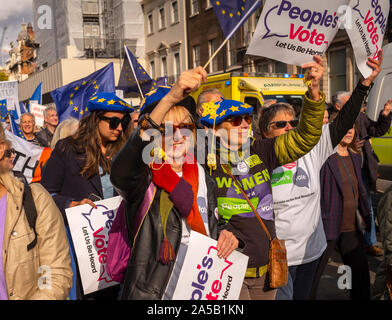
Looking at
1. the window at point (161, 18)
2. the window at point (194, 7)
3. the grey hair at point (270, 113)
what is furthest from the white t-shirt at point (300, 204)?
the window at point (161, 18)

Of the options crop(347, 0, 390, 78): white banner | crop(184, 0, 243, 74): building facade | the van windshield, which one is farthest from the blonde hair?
crop(184, 0, 243, 74): building facade

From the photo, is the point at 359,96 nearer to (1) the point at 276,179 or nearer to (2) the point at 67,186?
(1) the point at 276,179

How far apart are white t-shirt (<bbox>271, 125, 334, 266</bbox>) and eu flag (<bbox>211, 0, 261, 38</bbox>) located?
3.22 ft

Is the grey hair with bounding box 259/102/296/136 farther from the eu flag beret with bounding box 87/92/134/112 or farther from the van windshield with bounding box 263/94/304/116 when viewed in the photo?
the van windshield with bounding box 263/94/304/116

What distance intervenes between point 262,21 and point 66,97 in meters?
4.71

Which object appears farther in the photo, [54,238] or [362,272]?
[362,272]

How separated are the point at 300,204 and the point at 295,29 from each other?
1196 millimetres

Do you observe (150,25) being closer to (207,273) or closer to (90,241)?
(90,241)

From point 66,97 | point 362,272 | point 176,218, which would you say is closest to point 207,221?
point 176,218

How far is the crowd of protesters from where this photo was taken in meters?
2.08

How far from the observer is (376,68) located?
287 centimetres

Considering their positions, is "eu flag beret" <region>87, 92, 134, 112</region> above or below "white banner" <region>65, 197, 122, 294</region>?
above

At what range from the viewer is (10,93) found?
35.4ft

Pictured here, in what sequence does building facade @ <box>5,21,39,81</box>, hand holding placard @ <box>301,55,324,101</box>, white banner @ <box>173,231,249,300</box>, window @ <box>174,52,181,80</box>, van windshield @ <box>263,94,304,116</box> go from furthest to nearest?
building facade @ <box>5,21,39,81</box>, window @ <box>174,52,181,80</box>, van windshield @ <box>263,94,304,116</box>, hand holding placard @ <box>301,55,324,101</box>, white banner @ <box>173,231,249,300</box>
